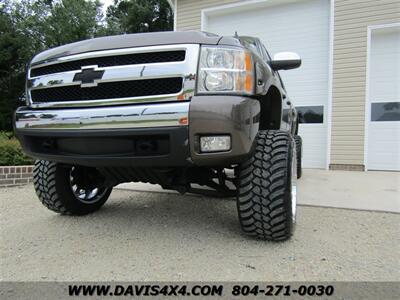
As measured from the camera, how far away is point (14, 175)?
18.2 feet

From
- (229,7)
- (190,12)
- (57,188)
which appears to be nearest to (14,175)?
(57,188)

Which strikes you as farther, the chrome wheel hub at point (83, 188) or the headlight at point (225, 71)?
the chrome wheel hub at point (83, 188)

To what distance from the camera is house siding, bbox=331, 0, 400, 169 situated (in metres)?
7.36

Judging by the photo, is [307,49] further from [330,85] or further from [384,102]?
[384,102]

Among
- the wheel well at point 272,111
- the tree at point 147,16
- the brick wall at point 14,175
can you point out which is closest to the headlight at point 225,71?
the wheel well at point 272,111

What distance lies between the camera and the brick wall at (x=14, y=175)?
5.46 m

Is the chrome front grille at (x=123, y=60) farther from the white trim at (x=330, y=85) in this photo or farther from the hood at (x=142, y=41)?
the white trim at (x=330, y=85)

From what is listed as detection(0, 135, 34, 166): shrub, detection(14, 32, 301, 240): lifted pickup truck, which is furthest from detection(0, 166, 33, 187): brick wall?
detection(14, 32, 301, 240): lifted pickup truck

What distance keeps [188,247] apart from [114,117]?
106cm

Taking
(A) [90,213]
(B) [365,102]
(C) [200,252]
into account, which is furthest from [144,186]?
(B) [365,102]

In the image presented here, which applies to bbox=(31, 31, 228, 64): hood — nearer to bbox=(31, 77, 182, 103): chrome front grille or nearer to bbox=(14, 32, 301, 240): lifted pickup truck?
bbox=(14, 32, 301, 240): lifted pickup truck

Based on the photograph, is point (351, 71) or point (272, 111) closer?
point (272, 111)

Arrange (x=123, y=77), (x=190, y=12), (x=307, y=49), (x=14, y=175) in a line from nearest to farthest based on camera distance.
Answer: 1. (x=123, y=77)
2. (x=14, y=175)
3. (x=307, y=49)
4. (x=190, y=12)

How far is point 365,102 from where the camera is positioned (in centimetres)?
736
